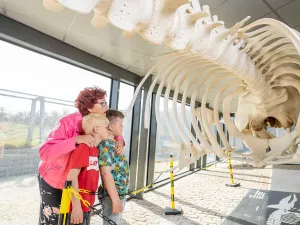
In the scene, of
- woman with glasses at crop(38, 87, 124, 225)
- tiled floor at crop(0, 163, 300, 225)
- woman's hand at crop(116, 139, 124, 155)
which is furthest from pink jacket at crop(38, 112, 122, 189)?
tiled floor at crop(0, 163, 300, 225)

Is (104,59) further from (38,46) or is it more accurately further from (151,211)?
(151,211)

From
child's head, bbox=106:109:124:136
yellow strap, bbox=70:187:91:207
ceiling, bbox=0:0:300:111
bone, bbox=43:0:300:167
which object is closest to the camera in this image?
bone, bbox=43:0:300:167

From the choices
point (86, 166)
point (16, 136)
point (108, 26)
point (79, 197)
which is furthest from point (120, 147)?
point (16, 136)

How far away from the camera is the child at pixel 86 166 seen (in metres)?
1.35

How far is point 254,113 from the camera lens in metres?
1.95

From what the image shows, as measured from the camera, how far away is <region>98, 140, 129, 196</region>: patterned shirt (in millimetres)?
1557

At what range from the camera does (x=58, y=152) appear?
1.32 m

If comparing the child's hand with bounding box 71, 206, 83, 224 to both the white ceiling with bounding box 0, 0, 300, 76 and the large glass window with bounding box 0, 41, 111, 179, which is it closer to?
the large glass window with bounding box 0, 41, 111, 179

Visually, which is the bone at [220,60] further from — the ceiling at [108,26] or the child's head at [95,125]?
the ceiling at [108,26]

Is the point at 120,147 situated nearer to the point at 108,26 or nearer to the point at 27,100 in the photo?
the point at 108,26

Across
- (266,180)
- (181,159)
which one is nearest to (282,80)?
(181,159)

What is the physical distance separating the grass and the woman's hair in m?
1.35

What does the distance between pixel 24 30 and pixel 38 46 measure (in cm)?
20

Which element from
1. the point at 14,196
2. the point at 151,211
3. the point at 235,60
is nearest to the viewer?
the point at 235,60
